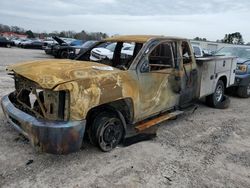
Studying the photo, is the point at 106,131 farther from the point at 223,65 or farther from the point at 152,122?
the point at 223,65

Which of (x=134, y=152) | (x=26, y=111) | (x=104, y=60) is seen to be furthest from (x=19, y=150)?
(x=104, y=60)

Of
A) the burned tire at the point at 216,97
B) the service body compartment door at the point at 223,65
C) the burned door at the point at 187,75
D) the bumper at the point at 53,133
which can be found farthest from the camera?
the burned tire at the point at 216,97

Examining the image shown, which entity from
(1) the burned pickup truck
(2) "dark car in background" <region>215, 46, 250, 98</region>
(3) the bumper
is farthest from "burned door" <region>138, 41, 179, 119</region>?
(2) "dark car in background" <region>215, 46, 250, 98</region>

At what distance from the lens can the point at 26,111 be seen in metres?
3.96

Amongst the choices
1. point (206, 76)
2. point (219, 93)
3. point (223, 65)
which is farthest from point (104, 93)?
point (219, 93)

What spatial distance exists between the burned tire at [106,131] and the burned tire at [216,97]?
3589mm

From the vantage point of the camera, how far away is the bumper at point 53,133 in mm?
3246

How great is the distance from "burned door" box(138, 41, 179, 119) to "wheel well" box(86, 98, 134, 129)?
233 millimetres

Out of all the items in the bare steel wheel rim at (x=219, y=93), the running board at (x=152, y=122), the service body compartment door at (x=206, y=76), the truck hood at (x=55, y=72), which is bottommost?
the running board at (x=152, y=122)

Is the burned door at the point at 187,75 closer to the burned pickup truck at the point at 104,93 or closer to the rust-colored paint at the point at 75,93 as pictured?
the burned pickup truck at the point at 104,93

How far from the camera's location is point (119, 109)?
13.7ft

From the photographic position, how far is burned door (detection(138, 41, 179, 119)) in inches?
171

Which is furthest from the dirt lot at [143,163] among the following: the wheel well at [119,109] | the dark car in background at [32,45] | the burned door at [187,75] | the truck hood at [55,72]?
the dark car in background at [32,45]

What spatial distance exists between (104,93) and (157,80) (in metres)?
1.26
